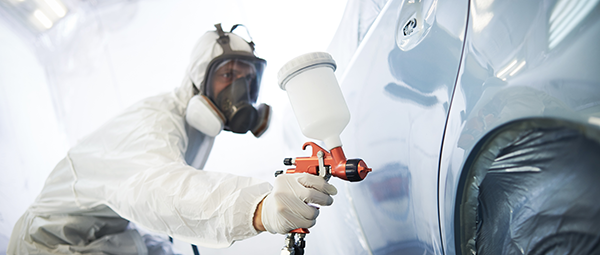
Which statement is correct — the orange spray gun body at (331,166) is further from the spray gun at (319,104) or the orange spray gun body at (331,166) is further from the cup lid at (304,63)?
the cup lid at (304,63)

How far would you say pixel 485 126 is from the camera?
472mm

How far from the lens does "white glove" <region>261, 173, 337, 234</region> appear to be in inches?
31.0

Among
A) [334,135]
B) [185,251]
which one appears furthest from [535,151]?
[185,251]

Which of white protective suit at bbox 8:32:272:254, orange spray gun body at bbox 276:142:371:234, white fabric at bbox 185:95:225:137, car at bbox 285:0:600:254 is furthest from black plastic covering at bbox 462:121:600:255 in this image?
white fabric at bbox 185:95:225:137

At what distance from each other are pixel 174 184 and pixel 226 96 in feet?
2.31

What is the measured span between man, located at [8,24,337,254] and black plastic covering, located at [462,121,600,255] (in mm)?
371

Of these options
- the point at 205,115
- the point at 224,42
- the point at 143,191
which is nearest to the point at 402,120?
the point at 143,191

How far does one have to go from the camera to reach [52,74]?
2.36 meters

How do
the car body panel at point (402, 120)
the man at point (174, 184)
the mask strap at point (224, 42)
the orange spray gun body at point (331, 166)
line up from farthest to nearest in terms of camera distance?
the mask strap at point (224, 42) → the man at point (174, 184) → the orange spray gun body at point (331, 166) → the car body panel at point (402, 120)

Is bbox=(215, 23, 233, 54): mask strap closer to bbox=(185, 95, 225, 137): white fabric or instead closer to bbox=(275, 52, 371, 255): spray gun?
bbox=(185, 95, 225, 137): white fabric

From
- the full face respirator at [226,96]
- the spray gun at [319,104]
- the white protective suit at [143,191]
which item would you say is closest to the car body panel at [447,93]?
the spray gun at [319,104]

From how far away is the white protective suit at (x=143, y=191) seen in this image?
0.91 meters

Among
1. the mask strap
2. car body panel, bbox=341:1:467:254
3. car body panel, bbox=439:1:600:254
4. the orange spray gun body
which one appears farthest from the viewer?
the mask strap

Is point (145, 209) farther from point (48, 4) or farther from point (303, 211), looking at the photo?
point (48, 4)
